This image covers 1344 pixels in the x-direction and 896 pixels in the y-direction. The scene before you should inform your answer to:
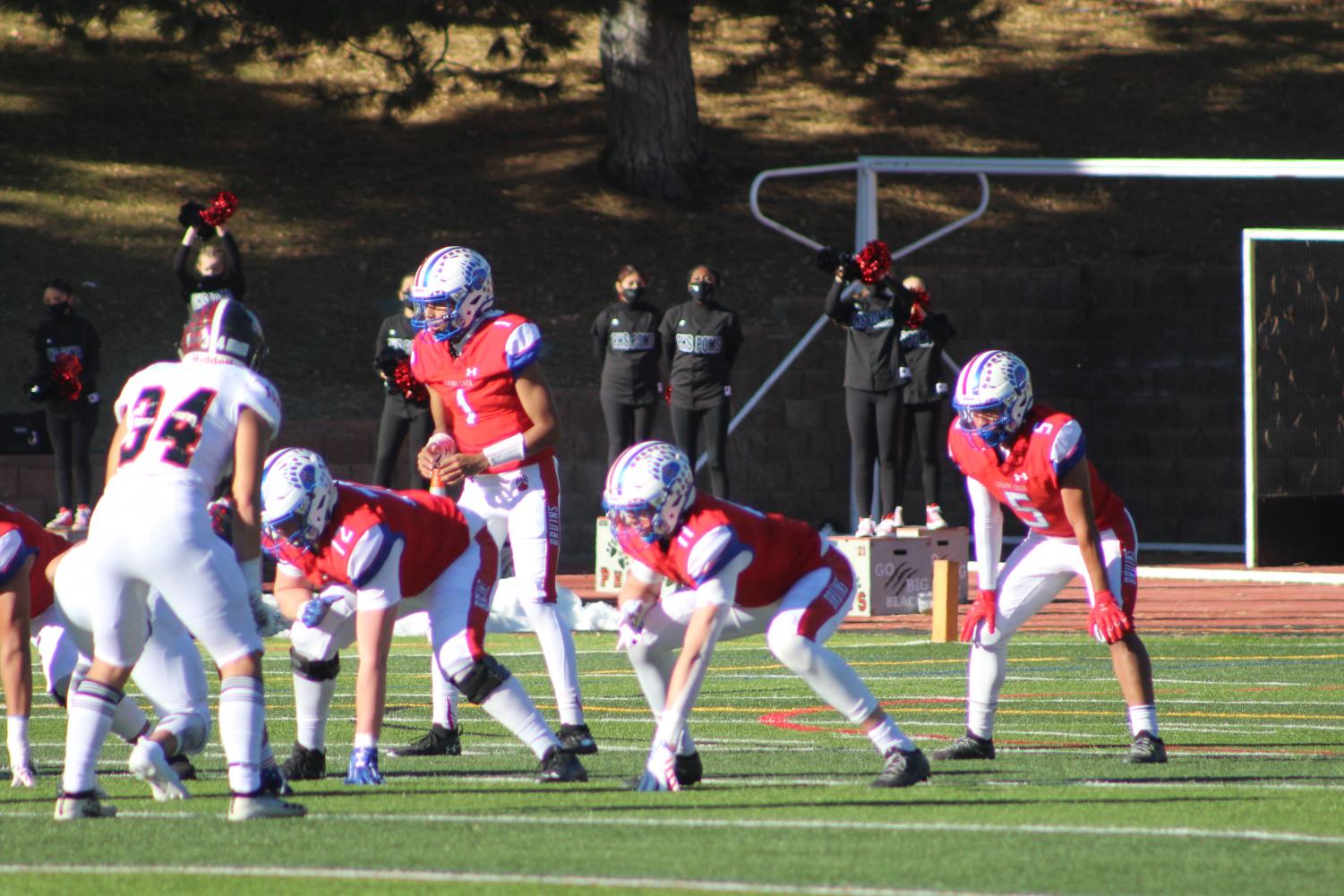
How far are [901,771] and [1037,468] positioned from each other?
172 cm

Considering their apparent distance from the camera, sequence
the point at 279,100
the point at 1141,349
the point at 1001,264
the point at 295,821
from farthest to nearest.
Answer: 1. the point at 279,100
2. the point at 1001,264
3. the point at 1141,349
4. the point at 295,821

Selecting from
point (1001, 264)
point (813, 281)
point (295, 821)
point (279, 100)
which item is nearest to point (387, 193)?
point (279, 100)

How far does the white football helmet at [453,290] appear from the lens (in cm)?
941

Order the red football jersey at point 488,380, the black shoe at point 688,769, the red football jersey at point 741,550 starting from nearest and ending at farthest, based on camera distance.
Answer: the red football jersey at point 741,550 → the black shoe at point 688,769 → the red football jersey at point 488,380

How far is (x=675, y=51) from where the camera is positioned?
2670 centimetres

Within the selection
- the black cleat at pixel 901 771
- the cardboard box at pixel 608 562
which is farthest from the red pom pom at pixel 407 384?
the black cleat at pixel 901 771

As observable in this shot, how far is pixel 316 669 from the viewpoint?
8391mm

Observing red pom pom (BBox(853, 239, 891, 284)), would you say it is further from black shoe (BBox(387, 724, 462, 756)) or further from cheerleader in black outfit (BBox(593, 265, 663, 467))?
black shoe (BBox(387, 724, 462, 756))

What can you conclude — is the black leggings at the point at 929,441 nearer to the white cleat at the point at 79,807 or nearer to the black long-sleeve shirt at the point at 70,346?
the black long-sleeve shirt at the point at 70,346

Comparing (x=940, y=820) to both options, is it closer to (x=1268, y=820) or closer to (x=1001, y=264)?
Result: (x=1268, y=820)

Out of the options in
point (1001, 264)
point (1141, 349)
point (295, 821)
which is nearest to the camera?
point (295, 821)

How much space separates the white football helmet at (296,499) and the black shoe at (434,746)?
5.26 feet

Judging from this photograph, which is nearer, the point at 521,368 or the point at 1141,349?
the point at 521,368

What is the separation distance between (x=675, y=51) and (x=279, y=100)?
19.1ft
